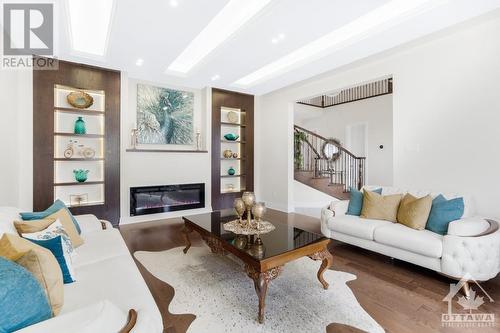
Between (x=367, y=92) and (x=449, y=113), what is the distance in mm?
4785

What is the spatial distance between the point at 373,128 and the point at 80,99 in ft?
24.7

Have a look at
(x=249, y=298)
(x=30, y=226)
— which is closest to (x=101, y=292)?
(x=30, y=226)

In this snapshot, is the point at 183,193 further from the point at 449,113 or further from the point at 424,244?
the point at 449,113

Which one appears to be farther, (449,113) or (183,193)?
(183,193)

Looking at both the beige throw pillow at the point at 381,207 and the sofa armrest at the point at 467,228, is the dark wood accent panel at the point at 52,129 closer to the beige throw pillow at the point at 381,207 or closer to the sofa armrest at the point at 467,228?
the beige throw pillow at the point at 381,207

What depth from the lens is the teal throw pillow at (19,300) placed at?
36.2 inches

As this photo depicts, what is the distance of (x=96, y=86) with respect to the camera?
4.47 m

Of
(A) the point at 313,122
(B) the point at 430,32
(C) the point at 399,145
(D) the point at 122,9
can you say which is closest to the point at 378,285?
(C) the point at 399,145

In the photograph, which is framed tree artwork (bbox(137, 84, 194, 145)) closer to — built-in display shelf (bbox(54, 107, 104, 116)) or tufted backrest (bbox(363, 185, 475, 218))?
built-in display shelf (bbox(54, 107, 104, 116))

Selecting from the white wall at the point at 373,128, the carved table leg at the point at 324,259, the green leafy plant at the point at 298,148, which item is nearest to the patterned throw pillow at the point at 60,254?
the carved table leg at the point at 324,259

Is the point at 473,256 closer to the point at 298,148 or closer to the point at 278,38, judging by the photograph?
the point at 278,38

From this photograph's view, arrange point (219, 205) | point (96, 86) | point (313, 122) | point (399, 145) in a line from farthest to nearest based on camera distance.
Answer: point (313, 122), point (219, 205), point (96, 86), point (399, 145)

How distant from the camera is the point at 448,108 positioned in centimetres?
334

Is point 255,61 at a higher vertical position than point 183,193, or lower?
higher
